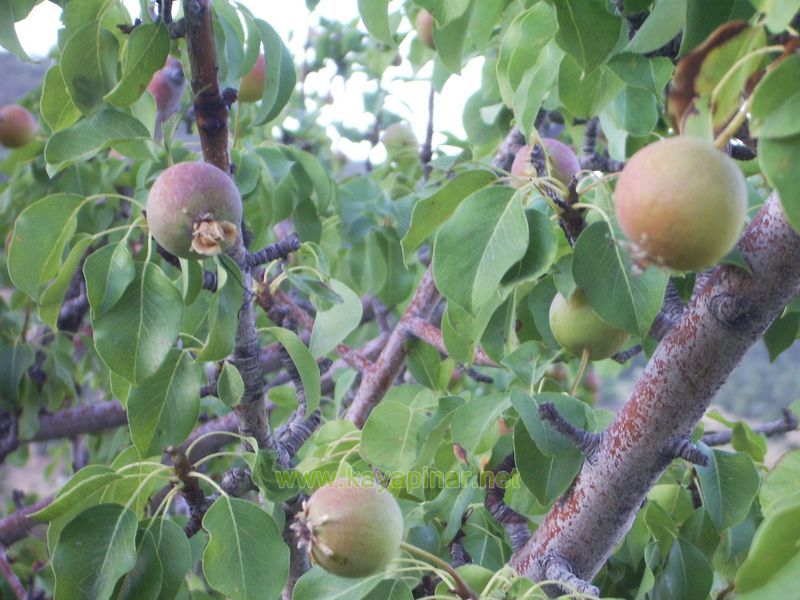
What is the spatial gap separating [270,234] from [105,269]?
1.13 meters

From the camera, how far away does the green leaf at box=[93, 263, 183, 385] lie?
97cm

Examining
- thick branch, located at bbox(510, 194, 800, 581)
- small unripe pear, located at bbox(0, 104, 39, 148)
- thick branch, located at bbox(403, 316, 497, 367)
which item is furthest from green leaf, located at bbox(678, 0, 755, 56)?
small unripe pear, located at bbox(0, 104, 39, 148)

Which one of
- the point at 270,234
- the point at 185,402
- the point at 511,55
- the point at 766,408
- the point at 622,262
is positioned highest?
the point at 511,55

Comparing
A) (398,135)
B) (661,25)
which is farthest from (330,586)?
(398,135)

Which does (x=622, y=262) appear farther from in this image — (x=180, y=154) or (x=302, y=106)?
(x=302, y=106)

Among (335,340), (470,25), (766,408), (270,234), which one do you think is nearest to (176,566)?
(335,340)

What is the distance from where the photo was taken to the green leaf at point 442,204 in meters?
1.00

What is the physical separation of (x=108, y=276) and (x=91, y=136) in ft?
0.52

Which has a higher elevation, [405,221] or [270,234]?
[405,221]

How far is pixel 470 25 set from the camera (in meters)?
1.06

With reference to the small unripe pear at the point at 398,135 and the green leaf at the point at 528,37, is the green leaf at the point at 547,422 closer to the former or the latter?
the green leaf at the point at 528,37

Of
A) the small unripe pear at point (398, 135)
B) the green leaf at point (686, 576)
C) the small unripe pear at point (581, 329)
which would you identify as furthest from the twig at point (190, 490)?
the small unripe pear at point (398, 135)

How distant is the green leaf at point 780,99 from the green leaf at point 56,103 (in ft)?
2.75

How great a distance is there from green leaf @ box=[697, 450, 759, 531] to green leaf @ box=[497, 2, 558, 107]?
50 cm
